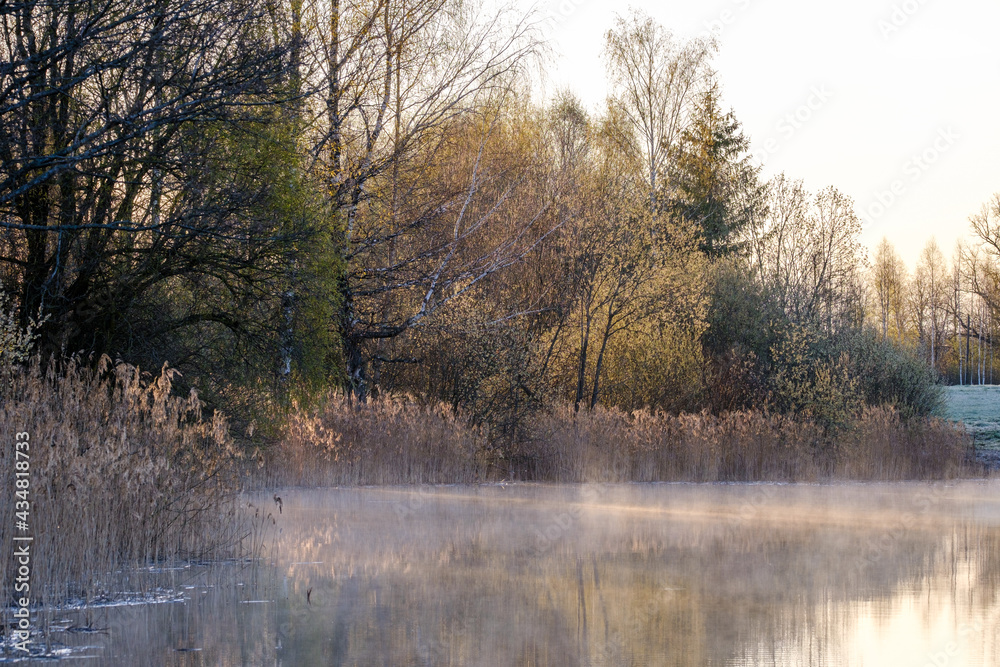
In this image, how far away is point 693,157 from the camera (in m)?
34.8

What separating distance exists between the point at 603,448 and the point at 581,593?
32.1 feet

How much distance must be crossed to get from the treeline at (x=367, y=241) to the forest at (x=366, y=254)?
0.06 m

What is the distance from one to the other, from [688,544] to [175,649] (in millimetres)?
5842

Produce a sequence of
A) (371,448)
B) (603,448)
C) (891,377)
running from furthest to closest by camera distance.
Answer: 1. (891,377)
2. (603,448)
3. (371,448)

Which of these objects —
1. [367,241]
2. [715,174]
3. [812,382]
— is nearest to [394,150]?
[367,241]

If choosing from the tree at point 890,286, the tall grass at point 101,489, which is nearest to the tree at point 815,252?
the tall grass at point 101,489

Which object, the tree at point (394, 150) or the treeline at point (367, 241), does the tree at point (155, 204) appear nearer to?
the treeline at point (367, 241)

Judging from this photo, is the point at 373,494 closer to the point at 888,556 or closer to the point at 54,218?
the point at 54,218

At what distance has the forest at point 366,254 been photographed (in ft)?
34.9

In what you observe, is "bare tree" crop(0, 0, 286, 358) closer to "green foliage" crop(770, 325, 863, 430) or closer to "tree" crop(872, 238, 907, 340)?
"green foliage" crop(770, 325, 863, 430)

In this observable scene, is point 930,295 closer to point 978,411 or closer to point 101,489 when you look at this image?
point 978,411

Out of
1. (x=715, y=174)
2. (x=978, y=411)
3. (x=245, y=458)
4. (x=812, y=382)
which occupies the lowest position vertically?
(x=245, y=458)

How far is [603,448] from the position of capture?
1784 cm

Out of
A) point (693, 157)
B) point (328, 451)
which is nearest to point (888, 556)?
point (328, 451)
